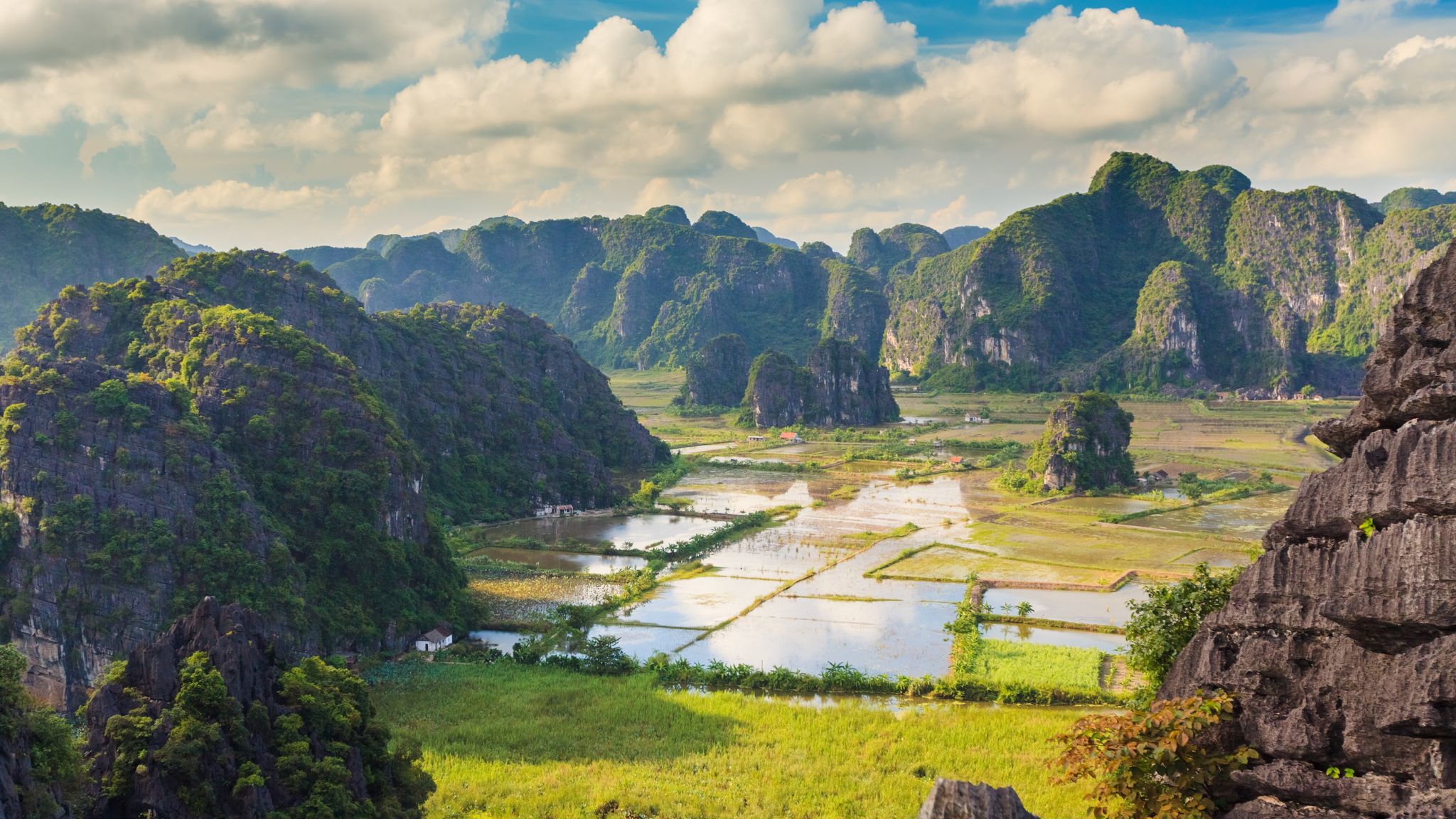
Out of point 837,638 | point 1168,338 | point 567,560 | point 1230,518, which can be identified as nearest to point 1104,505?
point 1230,518

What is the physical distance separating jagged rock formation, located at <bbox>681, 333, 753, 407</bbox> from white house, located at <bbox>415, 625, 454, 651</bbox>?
90055 millimetres

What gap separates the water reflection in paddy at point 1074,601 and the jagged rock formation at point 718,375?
8625cm

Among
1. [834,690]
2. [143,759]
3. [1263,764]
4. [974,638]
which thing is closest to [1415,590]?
[1263,764]

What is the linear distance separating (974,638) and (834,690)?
6746 mm

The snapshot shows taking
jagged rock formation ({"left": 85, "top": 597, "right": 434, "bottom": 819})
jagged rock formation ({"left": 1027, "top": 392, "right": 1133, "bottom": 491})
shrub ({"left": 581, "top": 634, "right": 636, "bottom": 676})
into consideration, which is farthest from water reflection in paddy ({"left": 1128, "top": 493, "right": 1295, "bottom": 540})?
jagged rock formation ({"left": 85, "top": 597, "right": 434, "bottom": 819})

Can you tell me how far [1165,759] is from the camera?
12.5 metres

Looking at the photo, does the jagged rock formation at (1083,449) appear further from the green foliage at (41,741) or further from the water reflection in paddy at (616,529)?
the green foliage at (41,741)

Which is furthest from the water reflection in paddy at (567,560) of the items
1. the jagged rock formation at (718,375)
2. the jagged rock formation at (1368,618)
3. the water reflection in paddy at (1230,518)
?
the jagged rock formation at (718,375)

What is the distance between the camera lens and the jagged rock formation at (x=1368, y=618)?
1081cm

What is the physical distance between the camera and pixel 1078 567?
4450cm

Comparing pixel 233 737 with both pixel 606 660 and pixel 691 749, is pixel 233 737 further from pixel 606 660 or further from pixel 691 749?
pixel 606 660

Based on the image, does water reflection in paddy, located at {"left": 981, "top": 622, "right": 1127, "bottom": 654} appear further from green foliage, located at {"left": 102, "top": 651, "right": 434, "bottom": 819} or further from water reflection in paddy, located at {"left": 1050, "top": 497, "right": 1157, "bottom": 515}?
water reflection in paddy, located at {"left": 1050, "top": 497, "right": 1157, "bottom": 515}

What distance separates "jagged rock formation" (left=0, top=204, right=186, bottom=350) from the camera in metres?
96.8

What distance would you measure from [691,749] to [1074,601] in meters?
20.4
